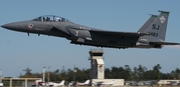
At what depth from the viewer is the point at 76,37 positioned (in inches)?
1138

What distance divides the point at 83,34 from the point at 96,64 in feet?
140

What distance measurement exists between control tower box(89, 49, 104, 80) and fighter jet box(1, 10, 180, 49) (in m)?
37.6

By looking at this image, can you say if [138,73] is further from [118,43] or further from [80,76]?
[118,43]

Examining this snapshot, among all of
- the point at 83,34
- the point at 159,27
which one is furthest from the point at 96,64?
the point at 83,34

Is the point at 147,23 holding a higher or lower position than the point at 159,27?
higher

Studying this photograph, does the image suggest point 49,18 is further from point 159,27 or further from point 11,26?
point 159,27

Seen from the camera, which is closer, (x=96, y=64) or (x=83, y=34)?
(x=83, y=34)

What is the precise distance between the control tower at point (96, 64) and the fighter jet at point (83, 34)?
37.6 metres

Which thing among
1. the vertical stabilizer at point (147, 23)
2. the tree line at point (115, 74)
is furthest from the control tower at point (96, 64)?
the vertical stabilizer at point (147, 23)

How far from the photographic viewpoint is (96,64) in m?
71.4

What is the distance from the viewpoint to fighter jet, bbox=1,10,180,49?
2828cm

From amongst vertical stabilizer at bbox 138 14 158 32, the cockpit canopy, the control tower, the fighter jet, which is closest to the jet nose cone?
the fighter jet

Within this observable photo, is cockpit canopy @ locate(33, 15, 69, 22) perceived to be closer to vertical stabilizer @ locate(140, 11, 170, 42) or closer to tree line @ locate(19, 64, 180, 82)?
vertical stabilizer @ locate(140, 11, 170, 42)

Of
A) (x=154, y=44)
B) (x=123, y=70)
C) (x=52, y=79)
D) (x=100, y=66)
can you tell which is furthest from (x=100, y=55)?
(x=154, y=44)
